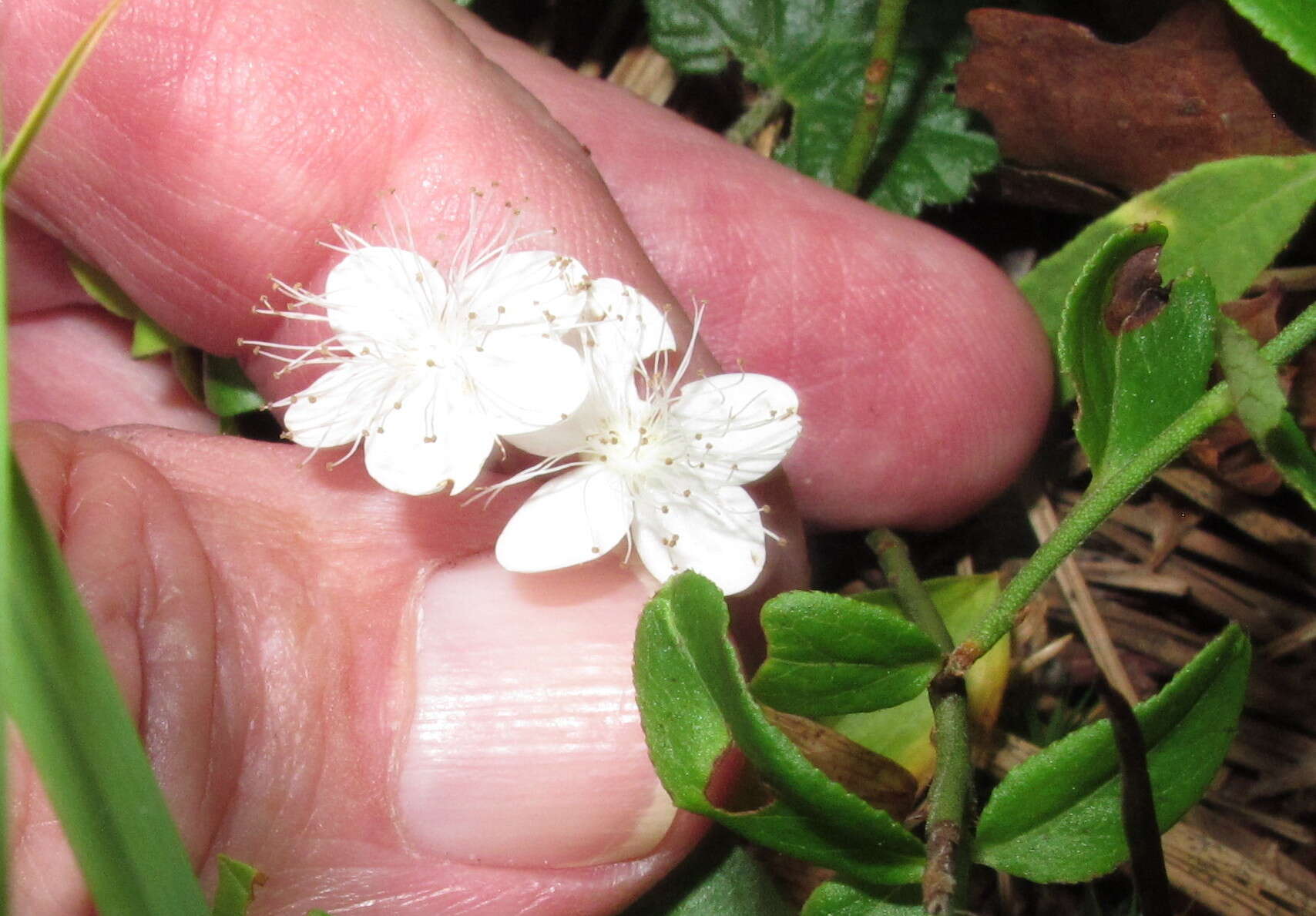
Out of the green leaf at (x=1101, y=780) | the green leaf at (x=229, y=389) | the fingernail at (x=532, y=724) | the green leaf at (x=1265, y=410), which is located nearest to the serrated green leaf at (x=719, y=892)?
the fingernail at (x=532, y=724)

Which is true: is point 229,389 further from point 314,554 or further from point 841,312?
point 841,312

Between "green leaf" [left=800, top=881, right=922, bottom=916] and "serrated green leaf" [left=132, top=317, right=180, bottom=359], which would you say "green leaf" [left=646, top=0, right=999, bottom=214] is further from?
"green leaf" [left=800, top=881, right=922, bottom=916]

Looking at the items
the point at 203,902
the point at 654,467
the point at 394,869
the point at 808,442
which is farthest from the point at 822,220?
the point at 203,902

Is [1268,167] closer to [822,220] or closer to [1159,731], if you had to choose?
[822,220]

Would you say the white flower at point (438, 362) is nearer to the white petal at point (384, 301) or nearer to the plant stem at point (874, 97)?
the white petal at point (384, 301)

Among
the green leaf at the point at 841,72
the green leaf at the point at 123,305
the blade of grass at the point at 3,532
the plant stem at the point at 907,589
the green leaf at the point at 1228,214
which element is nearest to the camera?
the blade of grass at the point at 3,532

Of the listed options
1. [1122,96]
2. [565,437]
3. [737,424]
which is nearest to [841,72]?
[1122,96]
